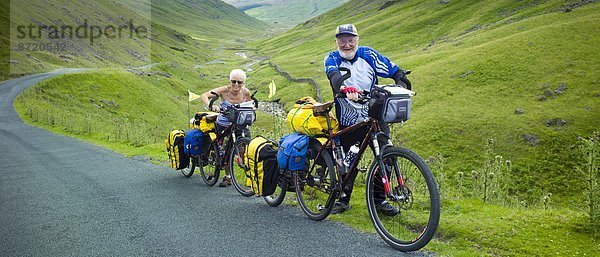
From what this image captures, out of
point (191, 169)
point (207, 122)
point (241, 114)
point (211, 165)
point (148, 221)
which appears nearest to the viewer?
point (148, 221)

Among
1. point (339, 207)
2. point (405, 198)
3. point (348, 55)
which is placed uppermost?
point (348, 55)

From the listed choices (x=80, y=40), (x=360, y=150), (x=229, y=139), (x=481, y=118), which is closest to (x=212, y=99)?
(x=229, y=139)

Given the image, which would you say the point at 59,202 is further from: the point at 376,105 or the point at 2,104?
the point at 2,104

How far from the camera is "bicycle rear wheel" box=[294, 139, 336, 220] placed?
712 centimetres

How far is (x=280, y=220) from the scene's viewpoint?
7453mm

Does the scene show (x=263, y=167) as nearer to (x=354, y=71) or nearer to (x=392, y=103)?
(x=354, y=71)

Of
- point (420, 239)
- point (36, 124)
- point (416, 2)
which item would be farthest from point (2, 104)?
point (416, 2)

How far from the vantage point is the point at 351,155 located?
7035 mm

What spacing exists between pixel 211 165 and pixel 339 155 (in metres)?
4.70

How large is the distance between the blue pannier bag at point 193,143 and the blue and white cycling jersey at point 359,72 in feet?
17.1

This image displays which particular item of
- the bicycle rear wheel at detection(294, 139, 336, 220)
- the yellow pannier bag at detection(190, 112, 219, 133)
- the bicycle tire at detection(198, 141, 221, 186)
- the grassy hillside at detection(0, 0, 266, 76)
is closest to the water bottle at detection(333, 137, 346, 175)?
the bicycle rear wheel at detection(294, 139, 336, 220)

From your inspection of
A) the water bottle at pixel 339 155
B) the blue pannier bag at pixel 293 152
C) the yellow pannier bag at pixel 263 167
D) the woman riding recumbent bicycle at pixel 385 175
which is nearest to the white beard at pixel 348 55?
the woman riding recumbent bicycle at pixel 385 175

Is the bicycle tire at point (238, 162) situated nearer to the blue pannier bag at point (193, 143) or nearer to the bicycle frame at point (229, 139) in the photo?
the bicycle frame at point (229, 139)

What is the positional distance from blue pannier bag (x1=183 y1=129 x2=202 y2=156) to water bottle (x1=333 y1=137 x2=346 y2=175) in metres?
5.05
